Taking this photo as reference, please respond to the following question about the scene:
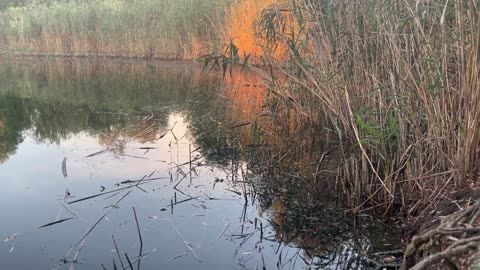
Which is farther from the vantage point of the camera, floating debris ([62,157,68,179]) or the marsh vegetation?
floating debris ([62,157,68,179])

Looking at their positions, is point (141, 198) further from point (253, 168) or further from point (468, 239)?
point (468, 239)

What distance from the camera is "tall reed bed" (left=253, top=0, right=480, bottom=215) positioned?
271 cm

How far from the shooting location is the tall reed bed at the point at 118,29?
13.8 m

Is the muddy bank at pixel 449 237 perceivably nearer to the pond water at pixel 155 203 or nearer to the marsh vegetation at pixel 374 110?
the marsh vegetation at pixel 374 110

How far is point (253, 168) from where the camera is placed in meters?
4.20

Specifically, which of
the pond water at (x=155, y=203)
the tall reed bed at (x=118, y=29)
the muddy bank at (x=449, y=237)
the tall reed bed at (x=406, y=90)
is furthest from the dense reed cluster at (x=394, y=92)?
the tall reed bed at (x=118, y=29)

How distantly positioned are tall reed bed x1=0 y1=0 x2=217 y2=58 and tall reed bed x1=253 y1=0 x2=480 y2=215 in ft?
30.8

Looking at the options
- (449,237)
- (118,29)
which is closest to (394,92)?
(449,237)

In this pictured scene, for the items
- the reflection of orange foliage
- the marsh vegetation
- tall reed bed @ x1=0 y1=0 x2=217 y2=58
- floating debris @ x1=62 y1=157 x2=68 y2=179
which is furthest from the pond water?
tall reed bed @ x1=0 y1=0 x2=217 y2=58

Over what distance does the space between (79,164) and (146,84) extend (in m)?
5.90

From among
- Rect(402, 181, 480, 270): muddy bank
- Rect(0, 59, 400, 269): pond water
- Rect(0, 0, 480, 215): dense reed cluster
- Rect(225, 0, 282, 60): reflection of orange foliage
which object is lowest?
Rect(0, 59, 400, 269): pond water

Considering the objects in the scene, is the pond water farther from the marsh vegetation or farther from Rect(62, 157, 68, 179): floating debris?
the marsh vegetation

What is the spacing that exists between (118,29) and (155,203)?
43.9ft

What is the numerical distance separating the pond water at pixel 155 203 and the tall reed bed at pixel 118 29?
7.29m
